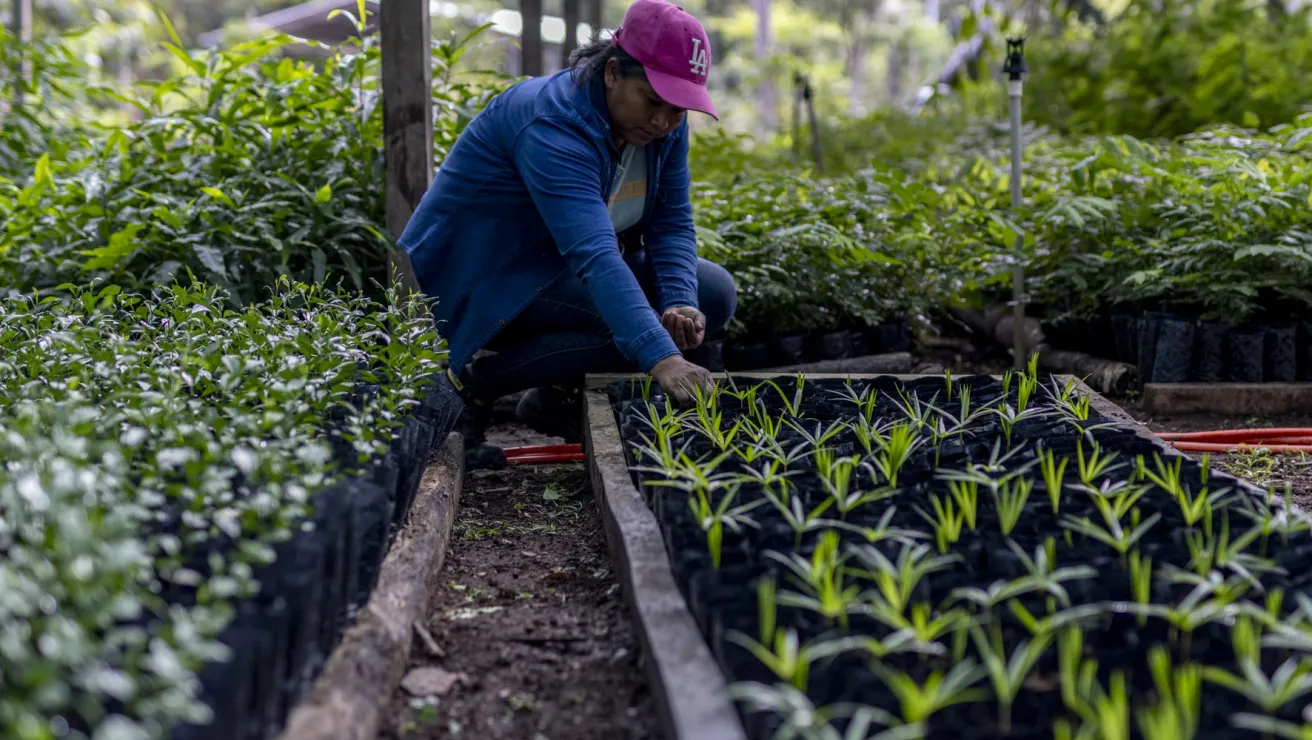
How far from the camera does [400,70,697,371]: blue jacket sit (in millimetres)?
2980

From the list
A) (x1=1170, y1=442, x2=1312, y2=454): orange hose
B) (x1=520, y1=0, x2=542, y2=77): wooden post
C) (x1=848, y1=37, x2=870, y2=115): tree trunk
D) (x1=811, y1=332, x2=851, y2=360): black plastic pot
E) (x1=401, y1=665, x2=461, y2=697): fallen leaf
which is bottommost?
(x1=401, y1=665, x2=461, y2=697): fallen leaf

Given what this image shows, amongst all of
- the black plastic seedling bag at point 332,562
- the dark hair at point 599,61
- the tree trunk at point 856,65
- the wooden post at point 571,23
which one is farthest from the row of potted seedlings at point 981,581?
the tree trunk at point 856,65

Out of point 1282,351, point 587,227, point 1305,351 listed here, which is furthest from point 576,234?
point 1305,351

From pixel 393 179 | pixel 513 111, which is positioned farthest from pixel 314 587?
pixel 393 179

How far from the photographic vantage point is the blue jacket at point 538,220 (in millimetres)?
2980

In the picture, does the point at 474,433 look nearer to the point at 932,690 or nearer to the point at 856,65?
the point at 932,690

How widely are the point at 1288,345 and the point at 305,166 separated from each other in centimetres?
388

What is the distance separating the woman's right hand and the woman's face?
2.19 feet

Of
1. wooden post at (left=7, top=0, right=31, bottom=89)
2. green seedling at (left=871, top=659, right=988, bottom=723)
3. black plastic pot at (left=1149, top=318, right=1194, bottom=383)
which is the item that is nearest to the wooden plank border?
green seedling at (left=871, top=659, right=988, bottom=723)

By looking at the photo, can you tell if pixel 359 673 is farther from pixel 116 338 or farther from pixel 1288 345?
pixel 1288 345

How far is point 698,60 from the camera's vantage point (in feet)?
9.50

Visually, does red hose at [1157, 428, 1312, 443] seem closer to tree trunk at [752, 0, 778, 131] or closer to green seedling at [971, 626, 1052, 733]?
green seedling at [971, 626, 1052, 733]

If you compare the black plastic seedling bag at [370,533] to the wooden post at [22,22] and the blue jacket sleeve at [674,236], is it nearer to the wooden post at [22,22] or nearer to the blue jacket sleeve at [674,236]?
the blue jacket sleeve at [674,236]

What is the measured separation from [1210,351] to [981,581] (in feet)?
9.91
